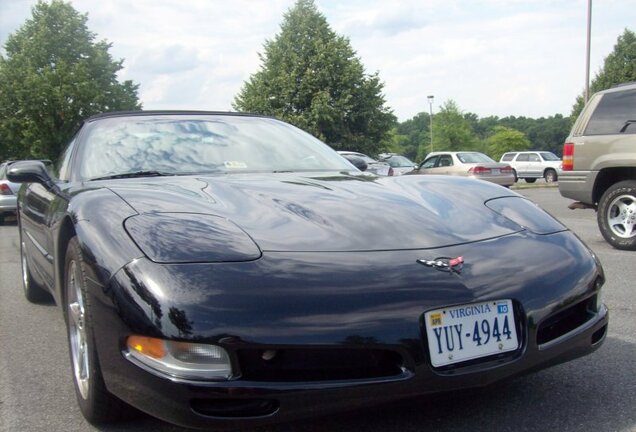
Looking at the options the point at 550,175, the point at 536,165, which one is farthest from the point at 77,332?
the point at 536,165

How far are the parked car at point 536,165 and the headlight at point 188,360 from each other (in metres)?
31.5

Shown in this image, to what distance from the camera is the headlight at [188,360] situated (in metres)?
1.97

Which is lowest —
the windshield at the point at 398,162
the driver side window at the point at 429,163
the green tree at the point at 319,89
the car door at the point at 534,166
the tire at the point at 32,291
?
the car door at the point at 534,166

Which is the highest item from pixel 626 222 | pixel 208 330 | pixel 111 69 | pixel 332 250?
pixel 111 69

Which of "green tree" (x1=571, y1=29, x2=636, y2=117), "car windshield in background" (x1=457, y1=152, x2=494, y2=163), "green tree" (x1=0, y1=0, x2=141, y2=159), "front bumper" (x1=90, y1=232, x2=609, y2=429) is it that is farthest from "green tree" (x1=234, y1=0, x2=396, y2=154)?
"front bumper" (x1=90, y1=232, x2=609, y2=429)

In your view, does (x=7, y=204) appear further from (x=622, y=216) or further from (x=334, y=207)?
(x=334, y=207)

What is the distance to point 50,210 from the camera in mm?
3418

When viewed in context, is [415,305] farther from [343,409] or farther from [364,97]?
[364,97]

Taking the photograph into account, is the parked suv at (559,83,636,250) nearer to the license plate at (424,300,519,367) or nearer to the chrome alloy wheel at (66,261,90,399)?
the license plate at (424,300,519,367)

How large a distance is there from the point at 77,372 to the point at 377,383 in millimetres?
1305

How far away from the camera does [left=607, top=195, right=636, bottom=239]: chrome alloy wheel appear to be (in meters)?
7.00

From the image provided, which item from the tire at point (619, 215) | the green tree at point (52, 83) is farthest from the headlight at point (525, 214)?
the green tree at point (52, 83)

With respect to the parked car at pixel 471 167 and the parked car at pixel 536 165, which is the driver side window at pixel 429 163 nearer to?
the parked car at pixel 471 167

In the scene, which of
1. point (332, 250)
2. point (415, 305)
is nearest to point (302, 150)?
point (332, 250)
